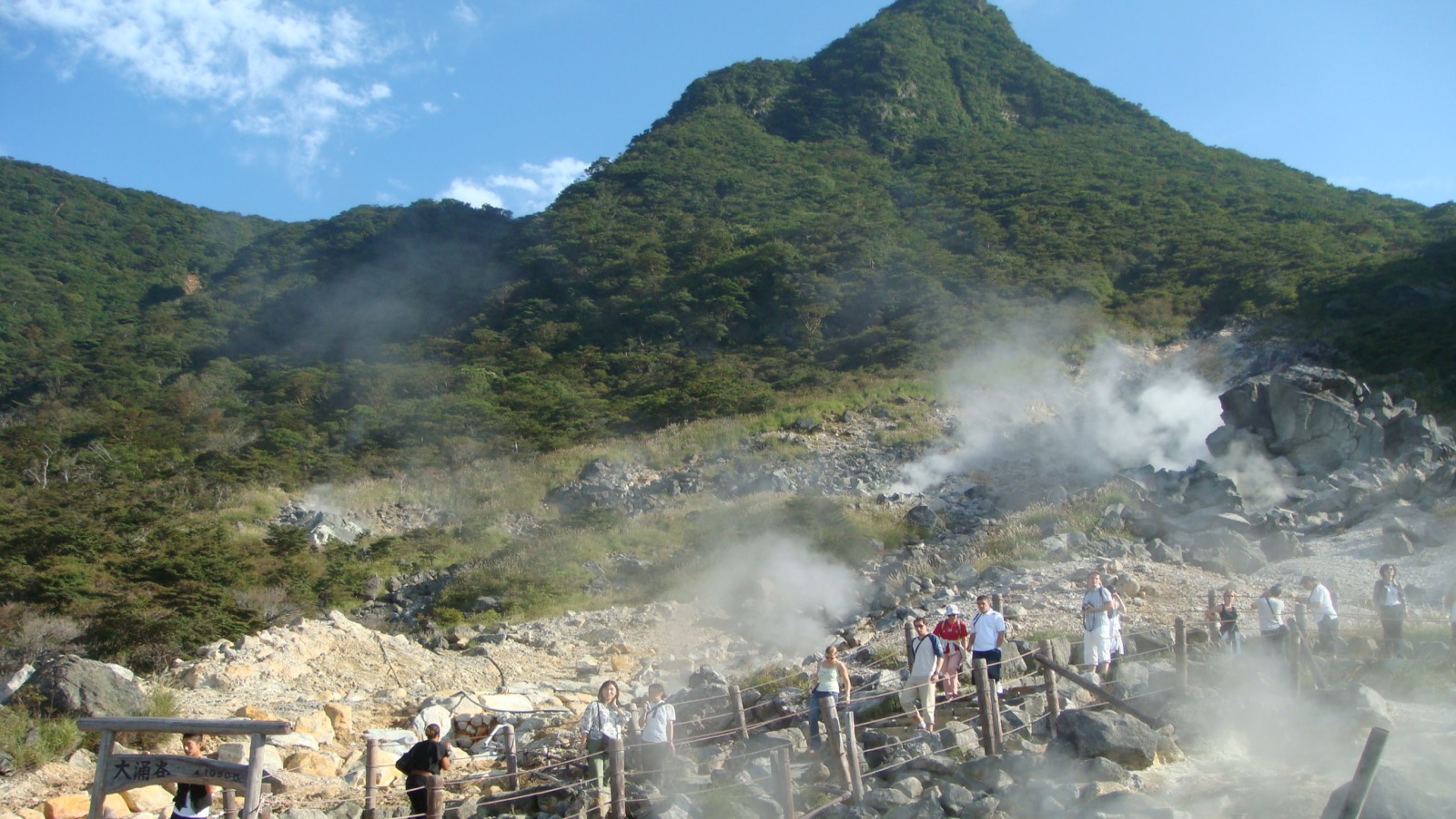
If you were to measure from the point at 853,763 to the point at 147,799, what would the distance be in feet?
20.0

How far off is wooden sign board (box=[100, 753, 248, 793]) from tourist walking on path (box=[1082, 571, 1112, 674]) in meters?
7.44

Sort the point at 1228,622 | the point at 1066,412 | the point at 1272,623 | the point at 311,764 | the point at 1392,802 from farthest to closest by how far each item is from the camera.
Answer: the point at 1066,412 → the point at 1228,622 → the point at 1272,623 → the point at 311,764 → the point at 1392,802

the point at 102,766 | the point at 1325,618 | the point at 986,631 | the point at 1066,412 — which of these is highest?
the point at 1066,412

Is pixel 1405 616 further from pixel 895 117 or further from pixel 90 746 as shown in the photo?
pixel 895 117

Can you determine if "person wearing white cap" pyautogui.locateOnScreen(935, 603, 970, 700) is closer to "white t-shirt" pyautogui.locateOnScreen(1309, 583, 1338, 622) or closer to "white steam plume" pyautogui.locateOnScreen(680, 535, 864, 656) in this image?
"white t-shirt" pyautogui.locateOnScreen(1309, 583, 1338, 622)

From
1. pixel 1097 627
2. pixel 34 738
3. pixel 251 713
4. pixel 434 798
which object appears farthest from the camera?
pixel 251 713

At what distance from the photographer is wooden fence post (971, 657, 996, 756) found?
7.97 metres

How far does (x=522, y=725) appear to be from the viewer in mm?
11953

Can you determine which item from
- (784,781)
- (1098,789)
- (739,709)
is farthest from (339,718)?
(1098,789)

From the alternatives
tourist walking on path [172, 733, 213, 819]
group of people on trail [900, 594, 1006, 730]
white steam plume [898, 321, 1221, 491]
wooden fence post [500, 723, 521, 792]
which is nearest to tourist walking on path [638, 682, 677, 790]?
wooden fence post [500, 723, 521, 792]

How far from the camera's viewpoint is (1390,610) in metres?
10.6

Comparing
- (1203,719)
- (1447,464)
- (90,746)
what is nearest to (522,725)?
(90,746)

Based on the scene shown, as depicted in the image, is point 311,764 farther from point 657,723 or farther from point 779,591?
point 779,591

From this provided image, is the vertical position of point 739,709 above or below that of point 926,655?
below
